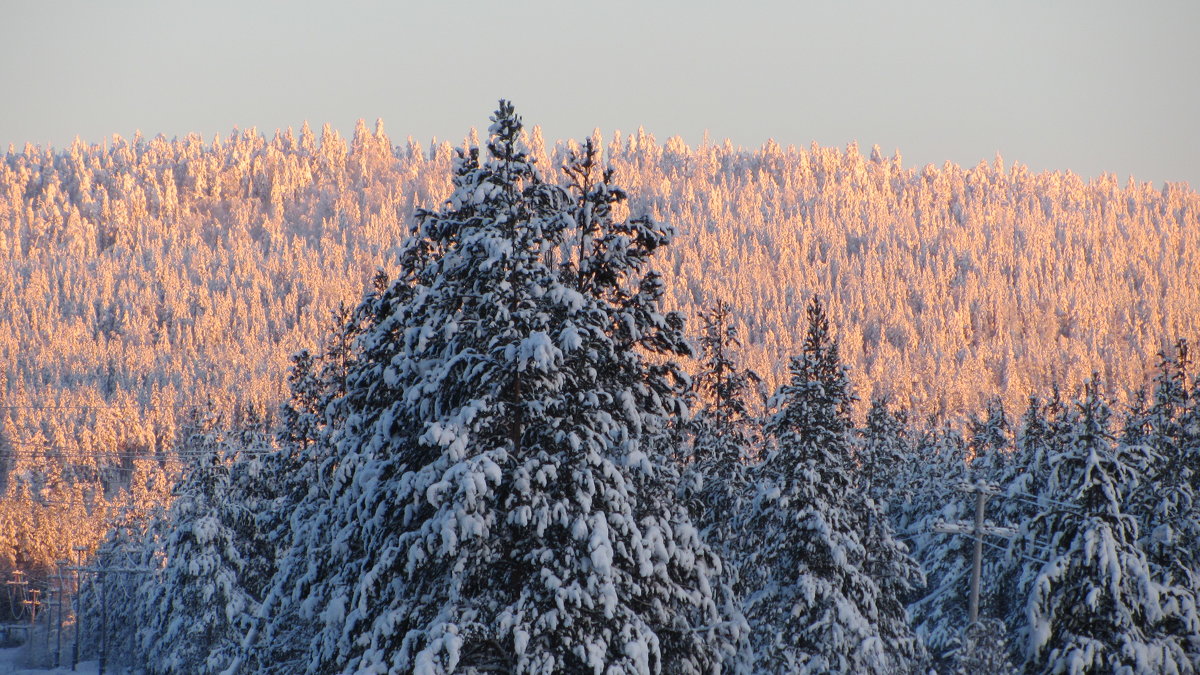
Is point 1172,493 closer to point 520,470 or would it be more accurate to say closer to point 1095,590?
point 1095,590

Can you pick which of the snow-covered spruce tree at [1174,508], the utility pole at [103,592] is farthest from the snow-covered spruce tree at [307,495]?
the utility pole at [103,592]

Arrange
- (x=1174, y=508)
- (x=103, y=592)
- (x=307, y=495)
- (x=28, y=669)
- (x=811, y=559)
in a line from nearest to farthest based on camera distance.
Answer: (x=307, y=495), (x=811, y=559), (x=1174, y=508), (x=103, y=592), (x=28, y=669)

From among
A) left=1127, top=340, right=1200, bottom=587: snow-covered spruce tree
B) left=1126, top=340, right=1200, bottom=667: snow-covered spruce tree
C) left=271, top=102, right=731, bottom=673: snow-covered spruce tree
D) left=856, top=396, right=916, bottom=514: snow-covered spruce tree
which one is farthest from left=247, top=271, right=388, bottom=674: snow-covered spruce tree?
left=856, top=396, right=916, bottom=514: snow-covered spruce tree

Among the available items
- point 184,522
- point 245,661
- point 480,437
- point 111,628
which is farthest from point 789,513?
point 111,628

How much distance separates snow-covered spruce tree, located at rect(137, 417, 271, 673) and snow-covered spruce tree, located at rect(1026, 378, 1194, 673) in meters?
22.3

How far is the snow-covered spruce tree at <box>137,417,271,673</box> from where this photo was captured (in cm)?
3525

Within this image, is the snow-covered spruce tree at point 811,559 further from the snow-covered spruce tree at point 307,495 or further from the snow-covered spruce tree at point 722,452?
the snow-covered spruce tree at point 307,495

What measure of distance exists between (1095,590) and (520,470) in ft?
38.7

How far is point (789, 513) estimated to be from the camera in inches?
959

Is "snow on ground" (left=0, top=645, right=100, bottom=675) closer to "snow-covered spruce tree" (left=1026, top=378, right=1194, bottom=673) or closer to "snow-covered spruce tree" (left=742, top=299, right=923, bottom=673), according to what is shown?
"snow-covered spruce tree" (left=742, top=299, right=923, bottom=673)

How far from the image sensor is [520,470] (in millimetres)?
14742

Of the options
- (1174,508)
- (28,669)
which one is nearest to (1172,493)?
(1174,508)

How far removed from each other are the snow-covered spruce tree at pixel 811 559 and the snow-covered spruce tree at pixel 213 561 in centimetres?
1651

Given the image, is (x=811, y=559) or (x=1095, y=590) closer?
(x=1095, y=590)
